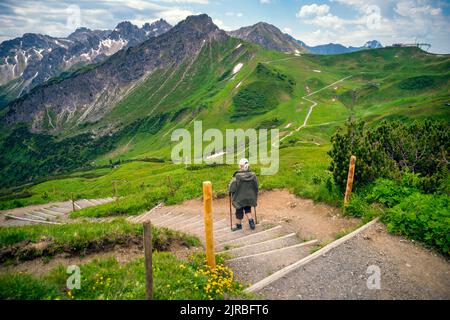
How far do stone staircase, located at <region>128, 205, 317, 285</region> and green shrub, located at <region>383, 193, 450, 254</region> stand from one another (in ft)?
10.3

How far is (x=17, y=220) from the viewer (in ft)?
82.9

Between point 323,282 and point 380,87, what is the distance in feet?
611

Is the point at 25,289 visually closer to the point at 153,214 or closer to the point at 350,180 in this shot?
the point at 350,180

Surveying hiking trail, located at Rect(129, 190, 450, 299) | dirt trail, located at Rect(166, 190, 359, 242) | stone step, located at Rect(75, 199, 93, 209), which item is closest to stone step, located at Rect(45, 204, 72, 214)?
stone step, located at Rect(75, 199, 93, 209)

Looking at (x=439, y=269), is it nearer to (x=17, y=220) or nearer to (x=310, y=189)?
(x=310, y=189)

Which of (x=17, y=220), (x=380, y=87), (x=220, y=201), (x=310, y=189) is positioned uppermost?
(x=380, y=87)

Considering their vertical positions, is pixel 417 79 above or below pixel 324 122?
above

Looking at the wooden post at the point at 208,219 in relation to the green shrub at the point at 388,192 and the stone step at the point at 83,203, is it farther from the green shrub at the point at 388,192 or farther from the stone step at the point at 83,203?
the stone step at the point at 83,203

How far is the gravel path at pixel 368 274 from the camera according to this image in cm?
846

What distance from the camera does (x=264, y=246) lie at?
12.2 metres

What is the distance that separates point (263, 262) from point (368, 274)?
10.3ft

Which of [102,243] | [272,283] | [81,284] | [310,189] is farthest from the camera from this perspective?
[310,189]

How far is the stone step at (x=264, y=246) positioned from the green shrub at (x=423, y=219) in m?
3.75
